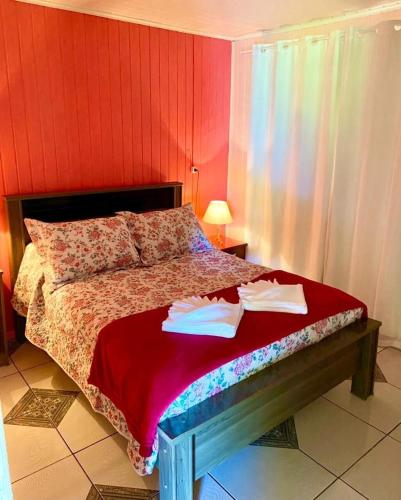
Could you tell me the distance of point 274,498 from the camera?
1861mm

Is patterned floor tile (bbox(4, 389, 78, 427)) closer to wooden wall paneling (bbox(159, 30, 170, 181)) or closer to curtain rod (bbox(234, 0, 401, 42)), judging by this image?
wooden wall paneling (bbox(159, 30, 170, 181))

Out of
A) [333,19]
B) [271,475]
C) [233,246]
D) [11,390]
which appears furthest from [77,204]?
[333,19]

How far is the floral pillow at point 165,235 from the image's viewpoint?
304cm

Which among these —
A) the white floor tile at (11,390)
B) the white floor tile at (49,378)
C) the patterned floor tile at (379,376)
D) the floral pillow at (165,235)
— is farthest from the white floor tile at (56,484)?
the patterned floor tile at (379,376)

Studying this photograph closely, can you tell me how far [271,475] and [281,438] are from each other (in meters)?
0.26

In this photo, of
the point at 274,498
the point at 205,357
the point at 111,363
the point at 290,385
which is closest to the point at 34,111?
the point at 111,363

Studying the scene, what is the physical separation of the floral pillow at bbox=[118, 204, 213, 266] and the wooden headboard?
0.21m

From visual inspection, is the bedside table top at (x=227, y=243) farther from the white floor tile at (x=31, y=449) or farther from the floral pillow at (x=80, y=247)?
the white floor tile at (x=31, y=449)

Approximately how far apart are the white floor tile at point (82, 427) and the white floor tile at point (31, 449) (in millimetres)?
46

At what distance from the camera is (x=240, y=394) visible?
182cm

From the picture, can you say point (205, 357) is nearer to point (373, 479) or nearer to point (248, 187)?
point (373, 479)

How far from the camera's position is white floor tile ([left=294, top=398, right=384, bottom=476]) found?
2090 mm

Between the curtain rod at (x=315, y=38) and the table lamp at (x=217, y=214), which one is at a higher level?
the curtain rod at (x=315, y=38)

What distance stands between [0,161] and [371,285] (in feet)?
9.04
